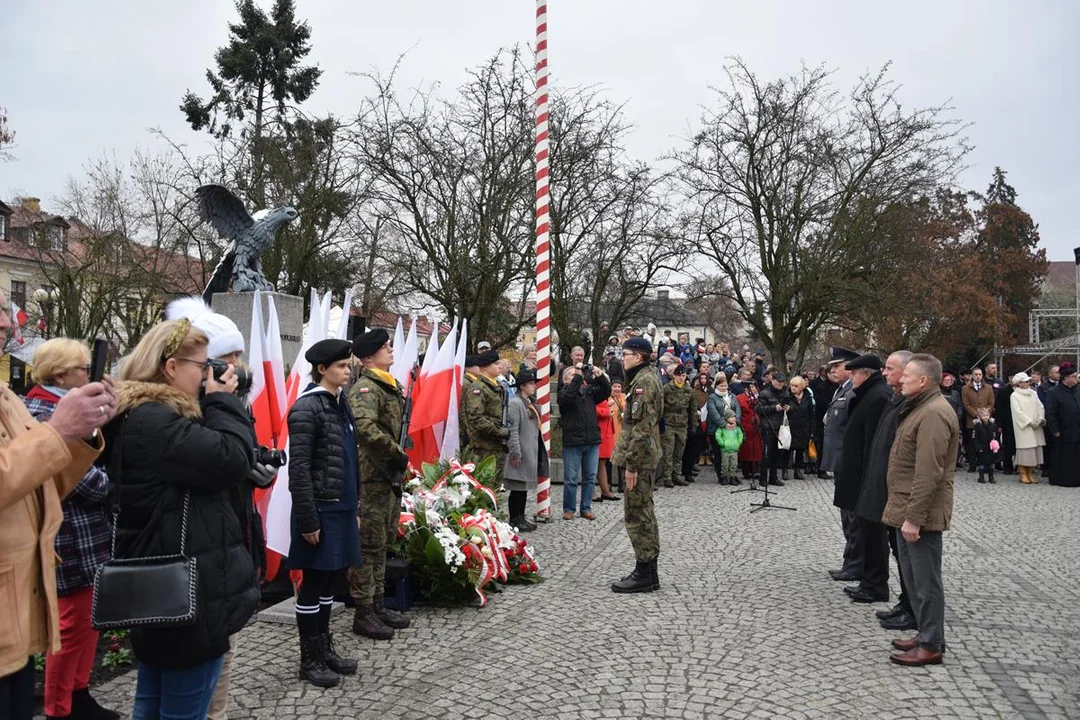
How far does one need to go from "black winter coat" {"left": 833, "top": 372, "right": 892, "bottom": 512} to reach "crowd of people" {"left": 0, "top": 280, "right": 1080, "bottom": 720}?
2cm

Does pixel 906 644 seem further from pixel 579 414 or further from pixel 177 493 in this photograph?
pixel 579 414

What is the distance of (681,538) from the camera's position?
8945mm

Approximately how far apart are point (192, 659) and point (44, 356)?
6.85 ft

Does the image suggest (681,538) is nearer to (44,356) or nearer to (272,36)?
(44,356)

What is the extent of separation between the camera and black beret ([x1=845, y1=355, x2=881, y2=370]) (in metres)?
6.81

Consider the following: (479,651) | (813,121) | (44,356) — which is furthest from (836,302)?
(44,356)

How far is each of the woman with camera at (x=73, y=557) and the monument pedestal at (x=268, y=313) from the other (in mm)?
2956

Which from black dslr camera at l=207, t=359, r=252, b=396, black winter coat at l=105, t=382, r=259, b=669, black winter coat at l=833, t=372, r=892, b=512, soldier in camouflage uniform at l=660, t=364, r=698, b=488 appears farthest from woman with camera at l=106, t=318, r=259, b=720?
soldier in camouflage uniform at l=660, t=364, r=698, b=488

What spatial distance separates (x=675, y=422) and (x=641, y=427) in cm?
667

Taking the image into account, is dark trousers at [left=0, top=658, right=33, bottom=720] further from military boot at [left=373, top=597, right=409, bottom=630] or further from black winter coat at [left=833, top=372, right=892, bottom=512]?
black winter coat at [left=833, top=372, right=892, bottom=512]

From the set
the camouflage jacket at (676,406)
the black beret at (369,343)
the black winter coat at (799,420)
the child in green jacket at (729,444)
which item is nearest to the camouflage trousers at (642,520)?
the black beret at (369,343)

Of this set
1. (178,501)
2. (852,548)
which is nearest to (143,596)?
(178,501)

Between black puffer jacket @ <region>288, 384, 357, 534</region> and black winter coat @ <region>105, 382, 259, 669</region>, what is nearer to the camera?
black winter coat @ <region>105, 382, 259, 669</region>

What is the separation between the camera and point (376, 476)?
547cm
